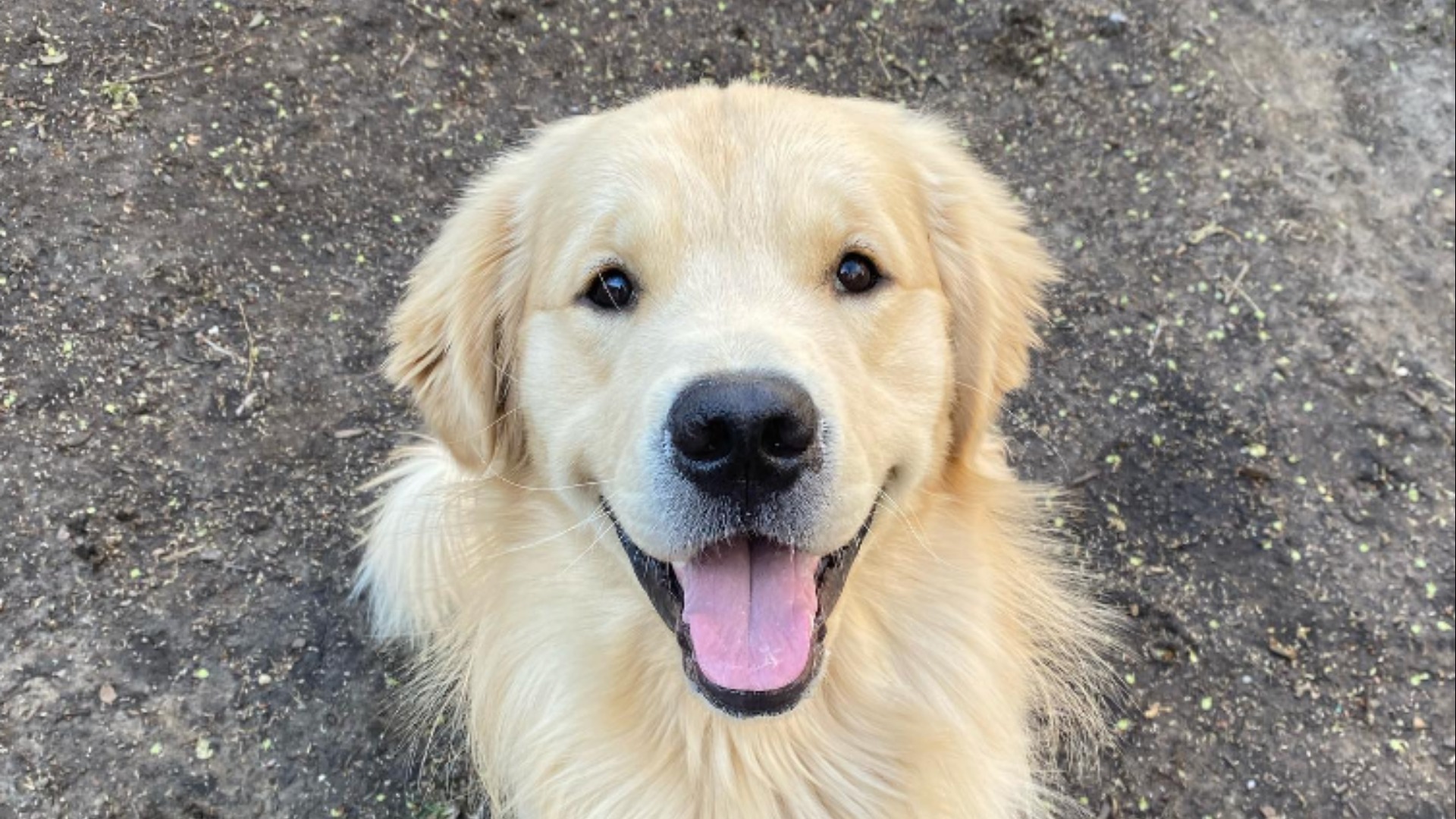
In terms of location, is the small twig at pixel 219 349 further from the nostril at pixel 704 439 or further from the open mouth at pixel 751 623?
the nostril at pixel 704 439

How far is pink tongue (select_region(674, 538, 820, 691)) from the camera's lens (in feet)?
6.79

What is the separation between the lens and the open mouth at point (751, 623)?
207cm

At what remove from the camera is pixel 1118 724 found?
357cm

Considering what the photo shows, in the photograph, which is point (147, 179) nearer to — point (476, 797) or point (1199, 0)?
point (476, 797)

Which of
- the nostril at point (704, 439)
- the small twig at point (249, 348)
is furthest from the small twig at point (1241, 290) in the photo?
the small twig at point (249, 348)

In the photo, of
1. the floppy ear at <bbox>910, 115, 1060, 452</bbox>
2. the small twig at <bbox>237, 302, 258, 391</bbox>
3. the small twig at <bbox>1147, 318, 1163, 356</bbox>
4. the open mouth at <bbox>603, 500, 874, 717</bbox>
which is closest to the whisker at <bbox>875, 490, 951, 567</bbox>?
the open mouth at <bbox>603, 500, 874, 717</bbox>

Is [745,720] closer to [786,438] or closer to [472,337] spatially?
[786,438]

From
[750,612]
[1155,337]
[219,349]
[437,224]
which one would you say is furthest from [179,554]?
[1155,337]

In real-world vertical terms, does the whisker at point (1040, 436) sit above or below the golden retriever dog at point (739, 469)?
below

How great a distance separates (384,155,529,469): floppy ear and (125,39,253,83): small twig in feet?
7.42

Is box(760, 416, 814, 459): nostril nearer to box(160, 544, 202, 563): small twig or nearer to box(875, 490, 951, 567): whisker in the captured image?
box(875, 490, 951, 567): whisker

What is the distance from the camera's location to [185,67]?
4.21 metres

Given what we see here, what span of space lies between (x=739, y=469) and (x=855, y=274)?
697mm

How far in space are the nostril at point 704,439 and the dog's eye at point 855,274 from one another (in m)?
0.65
